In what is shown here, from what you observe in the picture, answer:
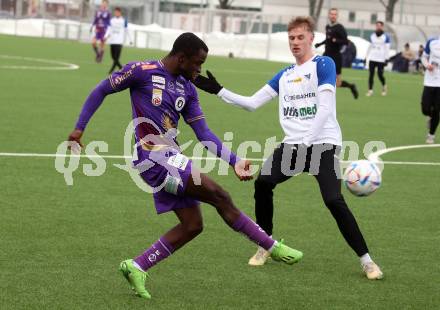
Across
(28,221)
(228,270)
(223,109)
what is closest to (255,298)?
(228,270)

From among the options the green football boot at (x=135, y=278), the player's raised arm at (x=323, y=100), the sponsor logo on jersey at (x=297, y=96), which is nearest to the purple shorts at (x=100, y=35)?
the sponsor logo on jersey at (x=297, y=96)

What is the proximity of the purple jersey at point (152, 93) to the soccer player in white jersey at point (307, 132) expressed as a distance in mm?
866

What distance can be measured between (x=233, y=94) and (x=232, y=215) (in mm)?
1551

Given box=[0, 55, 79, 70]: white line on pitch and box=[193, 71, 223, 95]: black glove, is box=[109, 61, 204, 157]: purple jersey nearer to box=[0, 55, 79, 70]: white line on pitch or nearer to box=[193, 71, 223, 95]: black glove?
box=[193, 71, 223, 95]: black glove

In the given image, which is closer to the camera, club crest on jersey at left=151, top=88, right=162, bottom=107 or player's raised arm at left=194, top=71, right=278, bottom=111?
club crest on jersey at left=151, top=88, right=162, bottom=107

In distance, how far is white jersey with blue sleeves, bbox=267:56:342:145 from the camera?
28.5 feet

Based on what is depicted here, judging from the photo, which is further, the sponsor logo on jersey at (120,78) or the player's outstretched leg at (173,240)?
the player's outstretched leg at (173,240)

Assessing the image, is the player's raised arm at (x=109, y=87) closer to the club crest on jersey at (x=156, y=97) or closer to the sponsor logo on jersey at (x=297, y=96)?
the club crest on jersey at (x=156, y=97)

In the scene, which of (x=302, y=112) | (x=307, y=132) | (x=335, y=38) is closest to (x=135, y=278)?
(x=307, y=132)

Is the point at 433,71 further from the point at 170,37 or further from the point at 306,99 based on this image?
the point at 170,37

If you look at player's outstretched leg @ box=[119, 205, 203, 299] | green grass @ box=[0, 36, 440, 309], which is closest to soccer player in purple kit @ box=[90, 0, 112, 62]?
green grass @ box=[0, 36, 440, 309]

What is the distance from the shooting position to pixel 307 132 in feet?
28.6

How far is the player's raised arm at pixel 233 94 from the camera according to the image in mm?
8664

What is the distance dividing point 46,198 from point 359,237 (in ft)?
14.9
